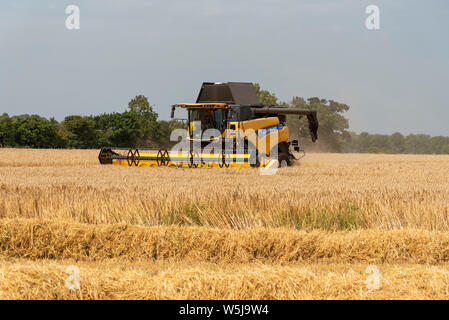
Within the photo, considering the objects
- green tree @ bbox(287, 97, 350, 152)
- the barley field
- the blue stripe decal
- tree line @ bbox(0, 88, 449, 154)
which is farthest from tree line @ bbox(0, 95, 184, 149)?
the barley field

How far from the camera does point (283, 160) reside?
20.7 metres

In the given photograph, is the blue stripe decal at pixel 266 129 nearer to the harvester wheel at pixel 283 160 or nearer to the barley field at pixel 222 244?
the harvester wheel at pixel 283 160

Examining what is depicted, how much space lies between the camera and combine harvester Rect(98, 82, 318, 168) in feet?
61.6

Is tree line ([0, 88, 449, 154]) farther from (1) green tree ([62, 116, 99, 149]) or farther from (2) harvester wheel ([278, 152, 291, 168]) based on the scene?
(2) harvester wheel ([278, 152, 291, 168])

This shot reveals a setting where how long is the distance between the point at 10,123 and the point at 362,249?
42767mm

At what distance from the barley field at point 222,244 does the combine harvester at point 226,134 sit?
8349 mm

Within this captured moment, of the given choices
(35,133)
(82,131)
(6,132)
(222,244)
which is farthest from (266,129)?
(82,131)

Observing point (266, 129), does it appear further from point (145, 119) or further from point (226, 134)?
point (145, 119)

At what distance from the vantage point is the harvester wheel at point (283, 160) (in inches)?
804

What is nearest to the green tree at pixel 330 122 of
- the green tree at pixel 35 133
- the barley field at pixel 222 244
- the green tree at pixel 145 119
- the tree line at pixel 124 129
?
the tree line at pixel 124 129

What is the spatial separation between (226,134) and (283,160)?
2.57m

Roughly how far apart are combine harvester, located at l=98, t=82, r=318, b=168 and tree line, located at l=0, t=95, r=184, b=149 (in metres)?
25.3
